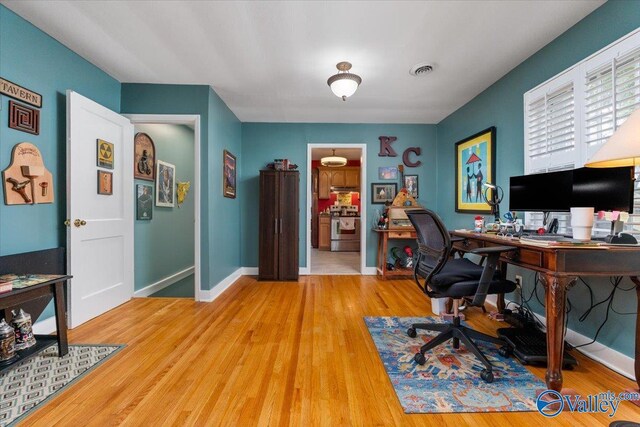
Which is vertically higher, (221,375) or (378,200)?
(378,200)

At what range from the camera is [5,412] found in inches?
54.1

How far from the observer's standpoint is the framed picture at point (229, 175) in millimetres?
3653

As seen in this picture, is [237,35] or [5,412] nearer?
[5,412]

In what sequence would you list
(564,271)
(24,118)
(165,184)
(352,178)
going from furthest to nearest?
(352,178), (165,184), (24,118), (564,271)

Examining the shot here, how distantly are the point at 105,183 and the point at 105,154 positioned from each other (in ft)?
0.95

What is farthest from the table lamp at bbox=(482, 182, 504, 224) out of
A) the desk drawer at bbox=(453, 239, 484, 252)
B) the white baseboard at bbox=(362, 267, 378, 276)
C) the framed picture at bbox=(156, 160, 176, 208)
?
the framed picture at bbox=(156, 160, 176, 208)

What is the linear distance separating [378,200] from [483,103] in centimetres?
191

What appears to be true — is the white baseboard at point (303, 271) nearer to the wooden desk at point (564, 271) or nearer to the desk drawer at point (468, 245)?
the desk drawer at point (468, 245)

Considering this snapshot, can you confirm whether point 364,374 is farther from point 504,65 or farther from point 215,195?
point 504,65

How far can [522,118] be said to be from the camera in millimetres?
2627

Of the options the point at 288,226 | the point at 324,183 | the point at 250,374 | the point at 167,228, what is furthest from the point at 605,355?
the point at 324,183

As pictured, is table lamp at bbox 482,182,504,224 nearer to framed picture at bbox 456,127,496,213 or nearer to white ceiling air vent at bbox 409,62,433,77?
framed picture at bbox 456,127,496,213

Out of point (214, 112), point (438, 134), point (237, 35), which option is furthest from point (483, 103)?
point (214, 112)

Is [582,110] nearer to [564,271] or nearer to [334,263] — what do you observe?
[564,271]
